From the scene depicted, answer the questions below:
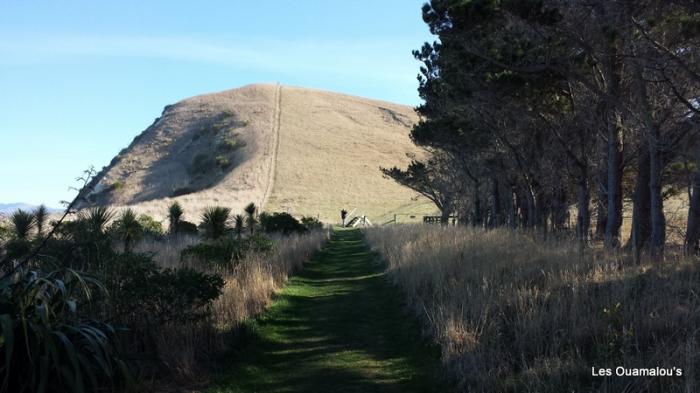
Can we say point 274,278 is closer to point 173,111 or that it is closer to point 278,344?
point 278,344

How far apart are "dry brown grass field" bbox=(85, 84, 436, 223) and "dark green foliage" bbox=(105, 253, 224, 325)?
1608 inches

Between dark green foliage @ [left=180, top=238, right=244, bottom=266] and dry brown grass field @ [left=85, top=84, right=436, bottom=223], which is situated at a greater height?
dry brown grass field @ [left=85, top=84, right=436, bottom=223]

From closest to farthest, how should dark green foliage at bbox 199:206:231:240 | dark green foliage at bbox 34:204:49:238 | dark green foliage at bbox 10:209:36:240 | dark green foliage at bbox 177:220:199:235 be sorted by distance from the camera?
dark green foliage at bbox 10:209:36:240
dark green foliage at bbox 34:204:49:238
dark green foliage at bbox 199:206:231:240
dark green foliage at bbox 177:220:199:235

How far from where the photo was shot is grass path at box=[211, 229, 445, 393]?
6348mm

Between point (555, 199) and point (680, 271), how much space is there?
573 inches

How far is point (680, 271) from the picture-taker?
7.80m

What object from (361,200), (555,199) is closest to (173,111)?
(361,200)

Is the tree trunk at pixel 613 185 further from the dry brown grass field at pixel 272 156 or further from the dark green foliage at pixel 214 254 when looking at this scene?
the dry brown grass field at pixel 272 156

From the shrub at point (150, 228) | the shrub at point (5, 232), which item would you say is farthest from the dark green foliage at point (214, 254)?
the shrub at point (150, 228)

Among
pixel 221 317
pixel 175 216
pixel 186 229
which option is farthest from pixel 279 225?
pixel 221 317

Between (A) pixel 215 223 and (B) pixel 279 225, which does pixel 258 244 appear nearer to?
(A) pixel 215 223

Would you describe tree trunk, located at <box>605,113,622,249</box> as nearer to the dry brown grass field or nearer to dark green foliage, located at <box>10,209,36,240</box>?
dark green foliage, located at <box>10,209,36,240</box>

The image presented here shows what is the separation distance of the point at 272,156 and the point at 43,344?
8647 centimetres

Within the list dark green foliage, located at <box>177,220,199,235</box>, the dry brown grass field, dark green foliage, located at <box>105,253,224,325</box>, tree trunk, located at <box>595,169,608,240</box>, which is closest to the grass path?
dark green foliage, located at <box>105,253,224,325</box>
